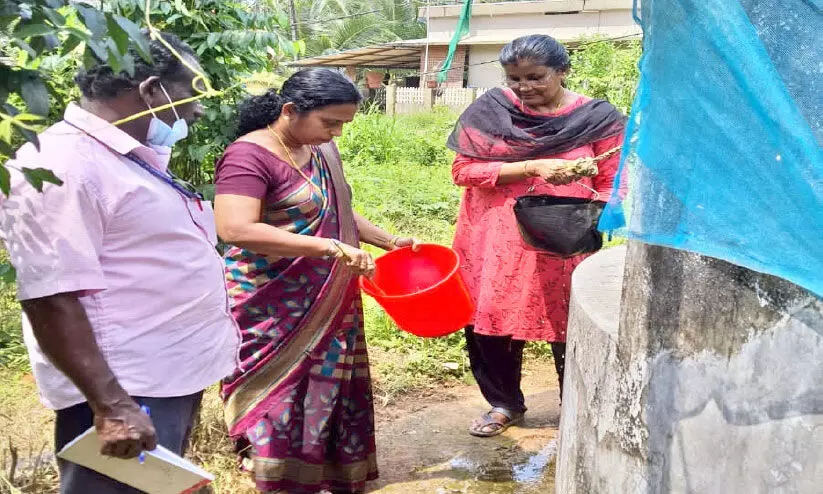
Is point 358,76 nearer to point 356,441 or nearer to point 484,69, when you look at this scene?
point 484,69

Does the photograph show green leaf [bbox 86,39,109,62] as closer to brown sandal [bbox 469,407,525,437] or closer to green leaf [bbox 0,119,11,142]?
green leaf [bbox 0,119,11,142]

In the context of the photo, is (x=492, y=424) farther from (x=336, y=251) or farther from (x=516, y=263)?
(x=336, y=251)

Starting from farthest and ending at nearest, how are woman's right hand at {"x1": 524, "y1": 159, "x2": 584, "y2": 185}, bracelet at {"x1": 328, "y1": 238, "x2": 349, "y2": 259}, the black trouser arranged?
1. the black trouser
2. woman's right hand at {"x1": 524, "y1": 159, "x2": 584, "y2": 185}
3. bracelet at {"x1": 328, "y1": 238, "x2": 349, "y2": 259}

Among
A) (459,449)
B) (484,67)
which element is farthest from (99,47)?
(484,67)

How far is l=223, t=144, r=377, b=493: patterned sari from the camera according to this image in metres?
2.97

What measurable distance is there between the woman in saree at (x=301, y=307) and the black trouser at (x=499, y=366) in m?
0.74

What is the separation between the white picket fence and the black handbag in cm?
1290

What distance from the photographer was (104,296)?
5.80 ft

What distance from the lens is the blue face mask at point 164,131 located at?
1929 mm

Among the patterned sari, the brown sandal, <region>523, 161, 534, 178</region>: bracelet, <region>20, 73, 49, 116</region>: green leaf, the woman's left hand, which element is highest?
<region>20, 73, 49, 116</region>: green leaf

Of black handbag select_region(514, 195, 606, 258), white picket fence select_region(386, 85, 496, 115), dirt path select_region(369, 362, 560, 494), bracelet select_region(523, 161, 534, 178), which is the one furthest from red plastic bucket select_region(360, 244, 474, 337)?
white picket fence select_region(386, 85, 496, 115)

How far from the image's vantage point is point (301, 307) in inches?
118

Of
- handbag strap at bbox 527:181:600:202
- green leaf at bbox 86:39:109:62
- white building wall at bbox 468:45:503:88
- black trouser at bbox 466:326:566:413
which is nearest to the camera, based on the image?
green leaf at bbox 86:39:109:62

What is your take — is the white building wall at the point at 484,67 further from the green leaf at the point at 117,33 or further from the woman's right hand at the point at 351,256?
the green leaf at the point at 117,33
